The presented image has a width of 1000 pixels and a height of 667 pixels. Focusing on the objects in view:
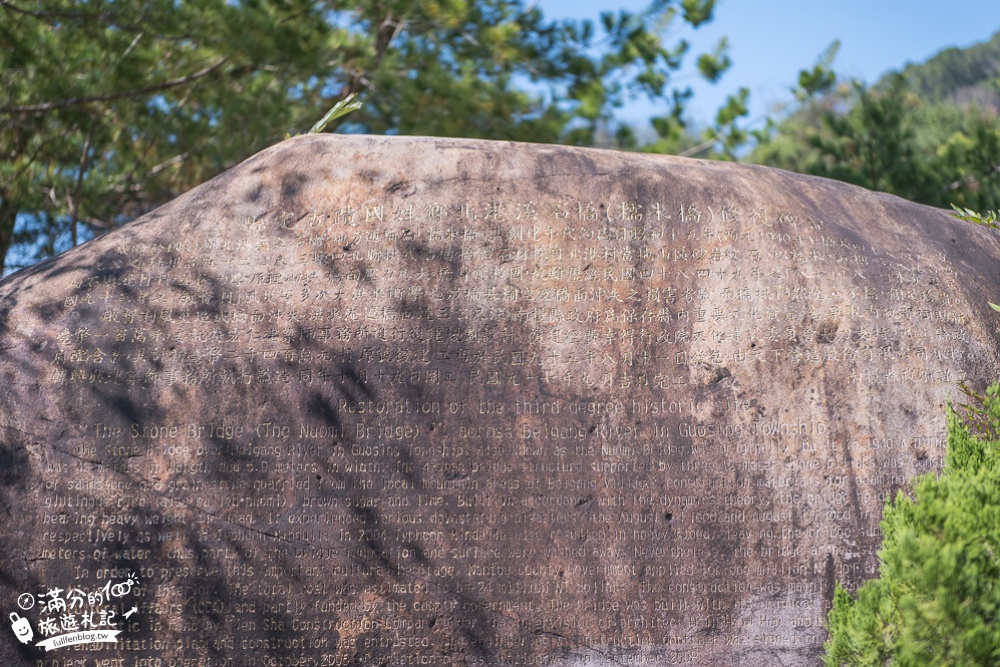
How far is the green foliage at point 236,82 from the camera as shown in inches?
219

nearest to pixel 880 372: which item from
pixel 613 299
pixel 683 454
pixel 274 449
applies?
pixel 683 454

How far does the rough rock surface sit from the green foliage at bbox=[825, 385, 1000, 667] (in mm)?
338

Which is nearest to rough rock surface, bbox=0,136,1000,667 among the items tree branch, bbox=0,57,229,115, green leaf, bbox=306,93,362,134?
green leaf, bbox=306,93,362,134

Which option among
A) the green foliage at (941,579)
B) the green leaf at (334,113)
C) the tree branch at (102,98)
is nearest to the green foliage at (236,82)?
the tree branch at (102,98)

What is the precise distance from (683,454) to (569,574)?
2.06 feet

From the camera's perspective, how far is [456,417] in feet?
10.7

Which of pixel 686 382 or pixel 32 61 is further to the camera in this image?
pixel 32 61

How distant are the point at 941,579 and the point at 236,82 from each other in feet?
19.5

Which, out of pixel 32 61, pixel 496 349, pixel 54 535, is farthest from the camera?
pixel 32 61

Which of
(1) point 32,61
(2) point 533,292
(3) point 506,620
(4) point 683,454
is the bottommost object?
(3) point 506,620

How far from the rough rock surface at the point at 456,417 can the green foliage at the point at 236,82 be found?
8.66 feet

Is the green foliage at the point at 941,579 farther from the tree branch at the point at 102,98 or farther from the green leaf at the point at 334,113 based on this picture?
the tree branch at the point at 102,98

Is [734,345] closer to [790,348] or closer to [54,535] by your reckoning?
[790,348]

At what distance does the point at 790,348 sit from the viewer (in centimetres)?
339
